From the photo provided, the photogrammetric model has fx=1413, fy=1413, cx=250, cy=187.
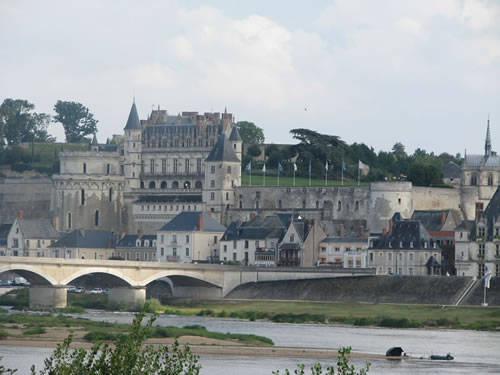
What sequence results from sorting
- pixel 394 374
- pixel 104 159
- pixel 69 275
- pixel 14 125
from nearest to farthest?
1. pixel 394 374
2. pixel 69 275
3. pixel 104 159
4. pixel 14 125

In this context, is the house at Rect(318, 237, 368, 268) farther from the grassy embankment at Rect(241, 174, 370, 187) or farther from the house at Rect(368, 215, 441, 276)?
the grassy embankment at Rect(241, 174, 370, 187)

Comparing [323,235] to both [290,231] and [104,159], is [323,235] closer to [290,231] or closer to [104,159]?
[290,231]

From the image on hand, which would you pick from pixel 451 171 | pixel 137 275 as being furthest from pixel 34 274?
→ pixel 451 171

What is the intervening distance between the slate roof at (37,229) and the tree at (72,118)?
45.2 meters

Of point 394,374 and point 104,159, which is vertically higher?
point 104,159

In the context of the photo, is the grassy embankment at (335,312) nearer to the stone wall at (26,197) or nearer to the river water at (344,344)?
the river water at (344,344)

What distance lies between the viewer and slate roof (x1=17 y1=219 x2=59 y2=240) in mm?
112562

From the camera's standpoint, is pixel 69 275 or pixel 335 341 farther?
pixel 69 275

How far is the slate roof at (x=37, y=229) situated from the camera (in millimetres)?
112562

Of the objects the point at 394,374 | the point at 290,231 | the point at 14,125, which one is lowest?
the point at 394,374

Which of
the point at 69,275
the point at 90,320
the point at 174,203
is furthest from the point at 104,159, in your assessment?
the point at 90,320

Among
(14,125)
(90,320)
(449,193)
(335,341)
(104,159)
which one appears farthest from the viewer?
(14,125)

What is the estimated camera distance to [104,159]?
120 meters

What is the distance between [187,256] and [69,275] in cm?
2288
